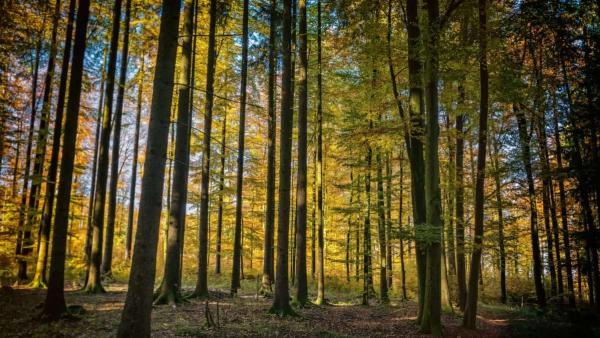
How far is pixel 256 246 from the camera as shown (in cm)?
2822

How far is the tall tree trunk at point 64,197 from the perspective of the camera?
862cm

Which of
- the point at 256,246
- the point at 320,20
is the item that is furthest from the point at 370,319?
the point at 256,246

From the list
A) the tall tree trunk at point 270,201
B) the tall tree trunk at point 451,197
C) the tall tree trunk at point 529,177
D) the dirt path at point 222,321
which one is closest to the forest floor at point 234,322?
the dirt path at point 222,321

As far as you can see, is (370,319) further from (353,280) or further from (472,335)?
(353,280)

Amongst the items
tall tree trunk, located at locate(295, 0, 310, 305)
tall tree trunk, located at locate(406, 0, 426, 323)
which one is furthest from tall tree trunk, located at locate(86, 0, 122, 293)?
tall tree trunk, located at locate(406, 0, 426, 323)

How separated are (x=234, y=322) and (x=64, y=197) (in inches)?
202

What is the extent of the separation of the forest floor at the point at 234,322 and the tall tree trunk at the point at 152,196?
2.29m

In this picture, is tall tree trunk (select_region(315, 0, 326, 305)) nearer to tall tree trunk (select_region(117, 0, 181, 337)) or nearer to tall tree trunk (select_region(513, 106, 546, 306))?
tall tree trunk (select_region(513, 106, 546, 306))

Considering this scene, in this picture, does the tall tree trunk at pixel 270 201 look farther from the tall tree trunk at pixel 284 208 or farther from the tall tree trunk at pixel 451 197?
the tall tree trunk at pixel 451 197

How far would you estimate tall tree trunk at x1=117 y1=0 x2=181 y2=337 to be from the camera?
5672 millimetres

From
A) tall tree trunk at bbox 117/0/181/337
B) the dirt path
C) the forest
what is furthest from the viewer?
the forest

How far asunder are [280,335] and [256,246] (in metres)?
19.9

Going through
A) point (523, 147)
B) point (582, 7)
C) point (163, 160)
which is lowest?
point (163, 160)

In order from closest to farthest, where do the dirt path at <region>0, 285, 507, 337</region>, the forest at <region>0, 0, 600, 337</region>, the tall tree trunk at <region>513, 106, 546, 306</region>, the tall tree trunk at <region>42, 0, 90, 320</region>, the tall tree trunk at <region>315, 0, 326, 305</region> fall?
1. the dirt path at <region>0, 285, 507, 337</region>
2. the forest at <region>0, 0, 600, 337</region>
3. the tall tree trunk at <region>42, 0, 90, 320</region>
4. the tall tree trunk at <region>315, 0, 326, 305</region>
5. the tall tree trunk at <region>513, 106, 546, 306</region>
